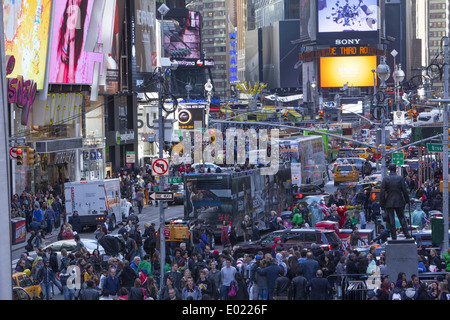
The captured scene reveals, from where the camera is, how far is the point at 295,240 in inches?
1046

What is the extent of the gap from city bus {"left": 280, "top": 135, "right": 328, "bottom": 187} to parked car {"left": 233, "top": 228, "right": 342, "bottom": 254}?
24.4 meters

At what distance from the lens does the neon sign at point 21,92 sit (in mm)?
43591

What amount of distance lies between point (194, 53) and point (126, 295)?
453 feet

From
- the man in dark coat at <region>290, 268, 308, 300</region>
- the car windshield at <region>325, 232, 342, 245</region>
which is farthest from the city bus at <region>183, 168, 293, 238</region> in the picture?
the man in dark coat at <region>290, 268, 308, 300</region>

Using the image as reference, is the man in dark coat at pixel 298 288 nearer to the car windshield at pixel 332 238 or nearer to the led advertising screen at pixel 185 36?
the car windshield at pixel 332 238

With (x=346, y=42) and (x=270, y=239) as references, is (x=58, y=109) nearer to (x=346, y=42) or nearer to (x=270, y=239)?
(x=270, y=239)

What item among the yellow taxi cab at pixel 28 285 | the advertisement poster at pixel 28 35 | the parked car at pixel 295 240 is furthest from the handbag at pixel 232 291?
the advertisement poster at pixel 28 35

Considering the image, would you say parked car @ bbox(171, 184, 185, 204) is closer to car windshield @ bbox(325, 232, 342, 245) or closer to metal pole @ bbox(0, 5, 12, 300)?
car windshield @ bbox(325, 232, 342, 245)

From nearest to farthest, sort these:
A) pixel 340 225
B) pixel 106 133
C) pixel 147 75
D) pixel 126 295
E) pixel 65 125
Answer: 1. pixel 126 295
2. pixel 340 225
3. pixel 65 125
4. pixel 106 133
5. pixel 147 75

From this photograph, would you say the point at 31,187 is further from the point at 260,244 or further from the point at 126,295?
the point at 126,295

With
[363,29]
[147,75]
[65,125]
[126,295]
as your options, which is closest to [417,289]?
[126,295]

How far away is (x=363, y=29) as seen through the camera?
150375 millimetres

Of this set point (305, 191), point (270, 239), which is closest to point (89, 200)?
point (305, 191)

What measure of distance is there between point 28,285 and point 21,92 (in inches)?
1019
